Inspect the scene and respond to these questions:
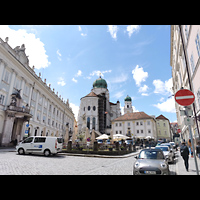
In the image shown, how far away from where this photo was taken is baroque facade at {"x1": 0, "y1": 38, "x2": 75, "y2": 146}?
84.4 ft

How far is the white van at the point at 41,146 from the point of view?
1588 cm

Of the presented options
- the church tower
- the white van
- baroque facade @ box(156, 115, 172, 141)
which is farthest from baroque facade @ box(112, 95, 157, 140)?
the white van

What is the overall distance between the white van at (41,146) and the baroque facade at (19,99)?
6.27 metres

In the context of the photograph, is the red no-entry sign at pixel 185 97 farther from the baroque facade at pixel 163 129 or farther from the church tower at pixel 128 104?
the church tower at pixel 128 104

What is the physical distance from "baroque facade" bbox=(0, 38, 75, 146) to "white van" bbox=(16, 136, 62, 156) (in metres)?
6.27

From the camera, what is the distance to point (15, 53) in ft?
97.9

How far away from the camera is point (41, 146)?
15930mm

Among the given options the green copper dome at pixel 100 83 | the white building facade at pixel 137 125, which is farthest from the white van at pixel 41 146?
the green copper dome at pixel 100 83

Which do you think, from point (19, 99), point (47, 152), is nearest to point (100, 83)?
point (19, 99)

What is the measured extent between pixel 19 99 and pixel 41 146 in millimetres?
17181

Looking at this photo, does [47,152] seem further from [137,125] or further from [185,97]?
[137,125]
